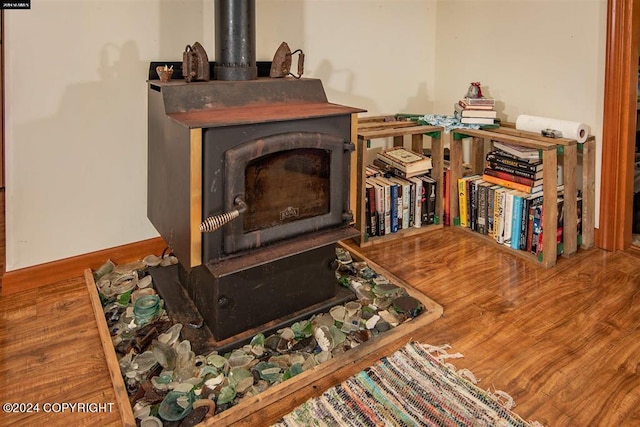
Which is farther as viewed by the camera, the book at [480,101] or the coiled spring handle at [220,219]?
the book at [480,101]

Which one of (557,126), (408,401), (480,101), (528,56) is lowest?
(408,401)

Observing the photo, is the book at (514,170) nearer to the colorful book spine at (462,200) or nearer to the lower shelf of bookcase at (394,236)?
the colorful book spine at (462,200)

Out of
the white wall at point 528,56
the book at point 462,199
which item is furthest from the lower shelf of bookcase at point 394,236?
the white wall at point 528,56

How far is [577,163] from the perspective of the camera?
7.95 feet

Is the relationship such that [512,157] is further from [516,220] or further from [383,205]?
[383,205]

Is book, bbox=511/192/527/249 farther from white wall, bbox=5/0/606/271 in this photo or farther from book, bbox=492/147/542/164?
white wall, bbox=5/0/606/271

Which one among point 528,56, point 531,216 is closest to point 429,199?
point 531,216

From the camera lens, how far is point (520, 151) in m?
2.34

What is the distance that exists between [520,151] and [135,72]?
182cm

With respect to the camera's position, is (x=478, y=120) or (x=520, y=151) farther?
(x=478, y=120)

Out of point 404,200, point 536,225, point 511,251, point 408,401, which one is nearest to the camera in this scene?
point 408,401

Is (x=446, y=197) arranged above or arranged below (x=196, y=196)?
below

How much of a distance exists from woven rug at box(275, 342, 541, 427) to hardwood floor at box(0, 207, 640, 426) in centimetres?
6

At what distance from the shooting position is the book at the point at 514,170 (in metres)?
2.26
